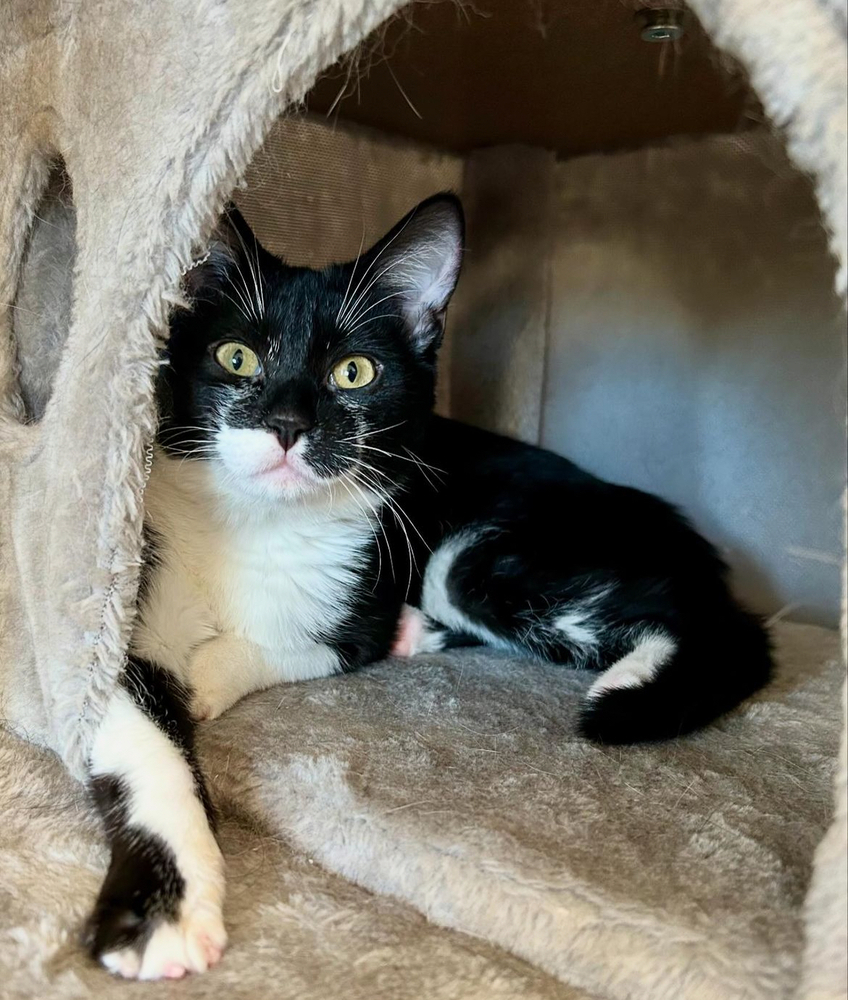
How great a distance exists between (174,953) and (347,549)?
2.27ft

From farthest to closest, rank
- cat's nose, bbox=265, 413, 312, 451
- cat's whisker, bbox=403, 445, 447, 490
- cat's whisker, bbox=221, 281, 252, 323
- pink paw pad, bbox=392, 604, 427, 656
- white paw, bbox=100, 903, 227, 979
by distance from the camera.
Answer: pink paw pad, bbox=392, 604, 427, 656
cat's whisker, bbox=403, 445, 447, 490
cat's whisker, bbox=221, 281, 252, 323
cat's nose, bbox=265, 413, 312, 451
white paw, bbox=100, 903, 227, 979

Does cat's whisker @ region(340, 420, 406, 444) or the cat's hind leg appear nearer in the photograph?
the cat's hind leg

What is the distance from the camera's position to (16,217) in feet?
3.54

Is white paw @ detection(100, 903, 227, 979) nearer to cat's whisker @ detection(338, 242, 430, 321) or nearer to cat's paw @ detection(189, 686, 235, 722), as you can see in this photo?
cat's paw @ detection(189, 686, 235, 722)

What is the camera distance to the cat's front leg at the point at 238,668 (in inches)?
46.4

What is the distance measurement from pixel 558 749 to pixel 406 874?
0.30 meters

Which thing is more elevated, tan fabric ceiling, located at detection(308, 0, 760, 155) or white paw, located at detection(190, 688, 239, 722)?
tan fabric ceiling, located at detection(308, 0, 760, 155)

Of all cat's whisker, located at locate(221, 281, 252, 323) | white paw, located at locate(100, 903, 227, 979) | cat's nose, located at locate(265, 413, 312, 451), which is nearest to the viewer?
white paw, located at locate(100, 903, 227, 979)

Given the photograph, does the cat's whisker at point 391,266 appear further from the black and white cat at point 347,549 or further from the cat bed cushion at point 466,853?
the cat bed cushion at point 466,853

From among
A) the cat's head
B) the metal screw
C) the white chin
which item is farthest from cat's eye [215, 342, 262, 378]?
the metal screw

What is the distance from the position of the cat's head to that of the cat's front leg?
0.23 metres

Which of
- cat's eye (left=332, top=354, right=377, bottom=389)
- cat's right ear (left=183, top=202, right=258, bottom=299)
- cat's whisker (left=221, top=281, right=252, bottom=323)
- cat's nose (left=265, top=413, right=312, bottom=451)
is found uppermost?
cat's right ear (left=183, top=202, right=258, bottom=299)

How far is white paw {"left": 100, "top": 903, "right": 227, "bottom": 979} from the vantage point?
2.45 feet

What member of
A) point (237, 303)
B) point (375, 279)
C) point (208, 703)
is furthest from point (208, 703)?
point (375, 279)
